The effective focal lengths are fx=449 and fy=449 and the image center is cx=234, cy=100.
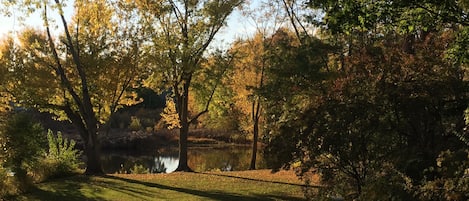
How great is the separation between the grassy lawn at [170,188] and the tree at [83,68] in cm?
294

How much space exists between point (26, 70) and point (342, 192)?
14.8m

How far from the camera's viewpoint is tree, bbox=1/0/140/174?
17406 millimetres

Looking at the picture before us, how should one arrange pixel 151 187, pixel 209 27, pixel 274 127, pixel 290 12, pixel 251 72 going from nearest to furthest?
pixel 274 127
pixel 151 187
pixel 209 27
pixel 290 12
pixel 251 72

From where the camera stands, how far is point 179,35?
62.3ft

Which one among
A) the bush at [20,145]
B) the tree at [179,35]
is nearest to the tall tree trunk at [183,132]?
the tree at [179,35]

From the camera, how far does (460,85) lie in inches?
274

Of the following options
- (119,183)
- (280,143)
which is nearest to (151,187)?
(119,183)

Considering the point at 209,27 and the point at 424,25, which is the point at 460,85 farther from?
the point at 209,27

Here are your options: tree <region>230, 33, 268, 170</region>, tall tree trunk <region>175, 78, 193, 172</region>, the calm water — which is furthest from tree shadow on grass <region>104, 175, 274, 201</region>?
the calm water

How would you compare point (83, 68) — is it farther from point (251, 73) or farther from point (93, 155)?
point (251, 73)

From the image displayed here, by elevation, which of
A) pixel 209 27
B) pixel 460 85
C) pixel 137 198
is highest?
pixel 209 27

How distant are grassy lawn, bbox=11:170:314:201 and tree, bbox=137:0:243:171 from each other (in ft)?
15.0

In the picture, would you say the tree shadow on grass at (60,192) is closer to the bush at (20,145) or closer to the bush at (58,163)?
the bush at (20,145)

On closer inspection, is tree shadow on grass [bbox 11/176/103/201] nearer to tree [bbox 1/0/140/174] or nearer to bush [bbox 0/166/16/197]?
bush [bbox 0/166/16/197]
